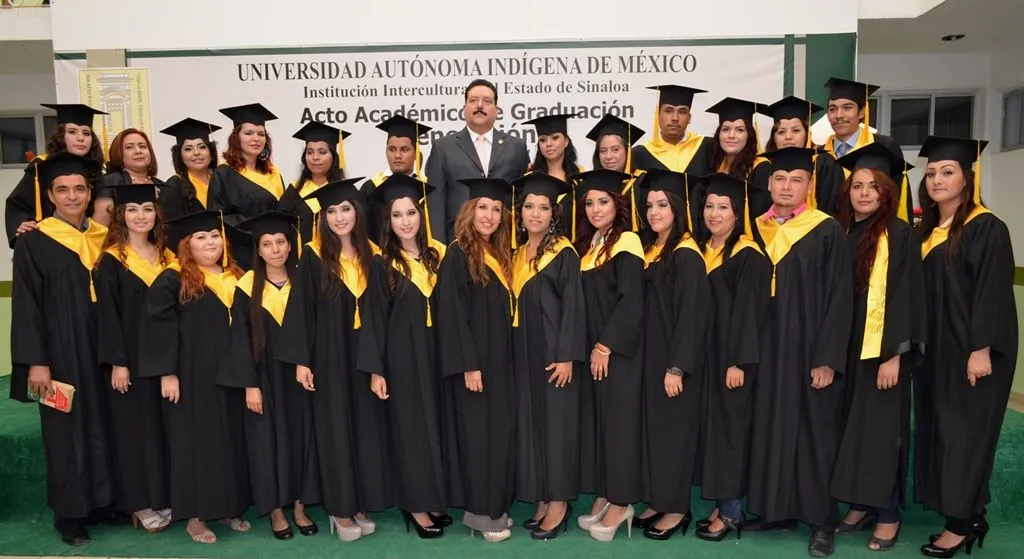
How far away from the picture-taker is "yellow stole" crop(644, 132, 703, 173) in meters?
4.10

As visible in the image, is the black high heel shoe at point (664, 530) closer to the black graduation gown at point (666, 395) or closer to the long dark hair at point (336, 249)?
the black graduation gown at point (666, 395)

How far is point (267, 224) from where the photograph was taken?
3357 millimetres

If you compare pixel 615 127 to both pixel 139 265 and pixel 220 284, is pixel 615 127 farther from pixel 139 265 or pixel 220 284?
pixel 139 265

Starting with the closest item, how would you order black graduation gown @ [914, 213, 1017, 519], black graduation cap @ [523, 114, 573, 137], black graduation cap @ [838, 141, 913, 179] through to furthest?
black graduation gown @ [914, 213, 1017, 519]
black graduation cap @ [838, 141, 913, 179]
black graduation cap @ [523, 114, 573, 137]

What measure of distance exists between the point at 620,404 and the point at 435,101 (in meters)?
3.37

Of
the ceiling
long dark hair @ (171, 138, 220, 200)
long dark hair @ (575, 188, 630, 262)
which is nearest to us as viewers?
long dark hair @ (575, 188, 630, 262)

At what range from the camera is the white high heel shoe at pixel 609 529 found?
3.47 m

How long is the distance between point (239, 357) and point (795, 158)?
2889mm

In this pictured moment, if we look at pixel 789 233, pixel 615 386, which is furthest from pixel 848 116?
pixel 615 386

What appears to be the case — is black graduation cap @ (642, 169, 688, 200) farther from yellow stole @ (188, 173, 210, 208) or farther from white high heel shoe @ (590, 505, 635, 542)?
yellow stole @ (188, 173, 210, 208)

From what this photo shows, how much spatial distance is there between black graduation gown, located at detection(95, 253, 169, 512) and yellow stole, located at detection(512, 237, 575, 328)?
6.24 ft

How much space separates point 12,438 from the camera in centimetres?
411

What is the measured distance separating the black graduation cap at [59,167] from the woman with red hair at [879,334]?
3.93 m

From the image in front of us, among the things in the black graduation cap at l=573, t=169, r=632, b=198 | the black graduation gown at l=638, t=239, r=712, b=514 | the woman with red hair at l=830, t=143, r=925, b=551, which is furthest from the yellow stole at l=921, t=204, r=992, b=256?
the black graduation cap at l=573, t=169, r=632, b=198
